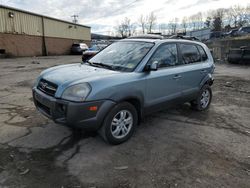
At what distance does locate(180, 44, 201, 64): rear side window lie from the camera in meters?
4.96

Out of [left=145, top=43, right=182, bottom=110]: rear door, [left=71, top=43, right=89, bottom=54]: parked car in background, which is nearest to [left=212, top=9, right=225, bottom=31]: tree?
[left=71, top=43, right=89, bottom=54]: parked car in background

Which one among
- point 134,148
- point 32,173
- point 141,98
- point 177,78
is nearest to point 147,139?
point 134,148

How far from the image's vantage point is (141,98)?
3.95 m

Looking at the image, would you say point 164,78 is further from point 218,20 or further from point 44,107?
point 218,20

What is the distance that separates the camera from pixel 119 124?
3795mm

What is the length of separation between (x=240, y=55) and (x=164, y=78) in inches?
639

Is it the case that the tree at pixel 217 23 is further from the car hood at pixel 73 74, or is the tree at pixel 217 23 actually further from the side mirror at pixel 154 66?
the car hood at pixel 73 74

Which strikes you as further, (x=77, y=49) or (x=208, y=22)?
(x=208, y=22)

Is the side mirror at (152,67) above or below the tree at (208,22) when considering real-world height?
below

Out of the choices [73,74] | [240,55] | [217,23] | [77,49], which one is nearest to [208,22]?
[217,23]

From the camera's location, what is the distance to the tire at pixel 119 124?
11.7 ft

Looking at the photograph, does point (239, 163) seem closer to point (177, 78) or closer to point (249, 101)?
point (177, 78)

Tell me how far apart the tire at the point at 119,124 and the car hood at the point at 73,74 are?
601mm

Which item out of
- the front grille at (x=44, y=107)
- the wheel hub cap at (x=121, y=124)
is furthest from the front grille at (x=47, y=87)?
the wheel hub cap at (x=121, y=124)
